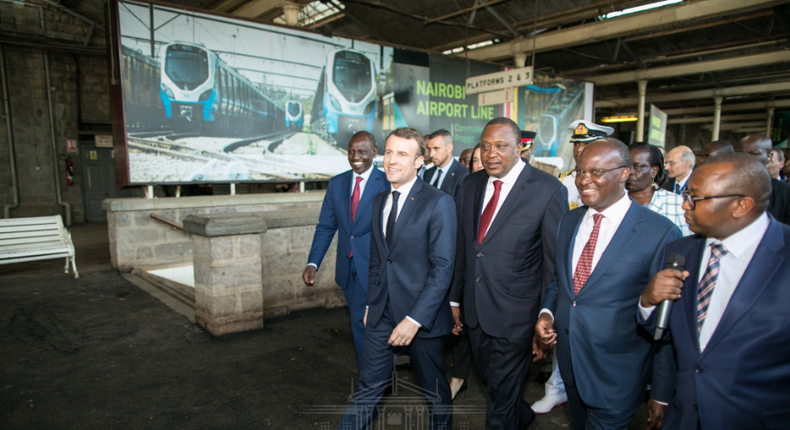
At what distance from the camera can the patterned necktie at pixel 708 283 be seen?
152cm

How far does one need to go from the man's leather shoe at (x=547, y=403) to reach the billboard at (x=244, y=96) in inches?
243

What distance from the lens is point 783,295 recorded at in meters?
1.35

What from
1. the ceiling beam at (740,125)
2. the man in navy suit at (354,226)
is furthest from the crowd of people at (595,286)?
the ceiling beam at (740,125)

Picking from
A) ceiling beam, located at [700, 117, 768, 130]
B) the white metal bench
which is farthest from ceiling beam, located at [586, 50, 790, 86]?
the white metal bench

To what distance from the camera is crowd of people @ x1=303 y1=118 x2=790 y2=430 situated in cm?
143

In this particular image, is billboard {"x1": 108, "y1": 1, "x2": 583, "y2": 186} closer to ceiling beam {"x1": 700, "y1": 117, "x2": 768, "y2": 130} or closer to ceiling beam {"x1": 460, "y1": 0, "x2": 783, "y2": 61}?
ceiling beam {"x1": 460, "y1": 0, "x2": 783, "y2": 61}

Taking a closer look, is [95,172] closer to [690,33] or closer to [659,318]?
[659,318]

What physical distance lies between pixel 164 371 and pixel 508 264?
3.05 metres

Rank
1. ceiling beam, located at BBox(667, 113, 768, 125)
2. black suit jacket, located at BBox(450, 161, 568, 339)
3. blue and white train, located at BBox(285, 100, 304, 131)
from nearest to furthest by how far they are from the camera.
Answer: black suit jacket, located at BBox(450, 161, 568, 339) → blue and white train, located at BBox(285, 100, 304, 131) → ceiling beam, located at BBox(667, 113, 768, 125)

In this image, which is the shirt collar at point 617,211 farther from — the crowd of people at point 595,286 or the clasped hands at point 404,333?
the clasped hands at point 404,333

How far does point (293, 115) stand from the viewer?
8.09 meters

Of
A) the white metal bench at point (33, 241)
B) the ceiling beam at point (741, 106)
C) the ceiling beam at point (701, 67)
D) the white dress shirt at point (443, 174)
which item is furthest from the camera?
the ceiling beam at point (741, 106)

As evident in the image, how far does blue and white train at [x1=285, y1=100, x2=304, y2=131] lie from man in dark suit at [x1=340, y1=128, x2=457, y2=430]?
596 centimetres

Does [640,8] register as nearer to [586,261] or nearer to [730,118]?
[586,261]
